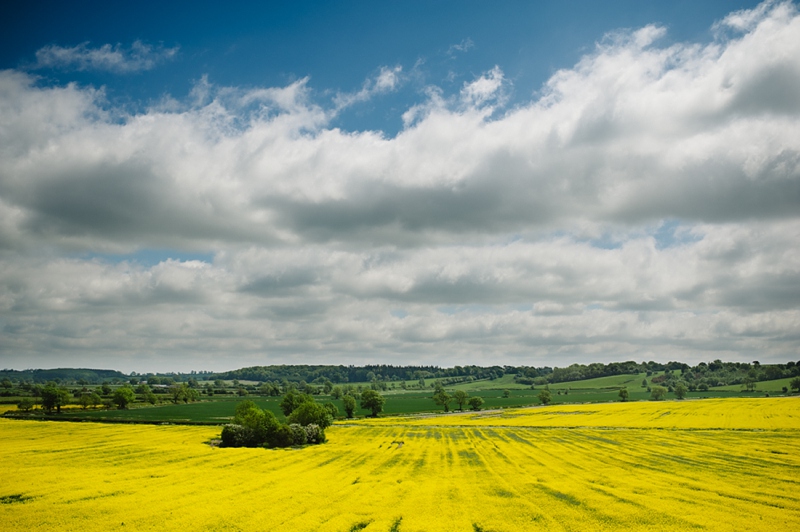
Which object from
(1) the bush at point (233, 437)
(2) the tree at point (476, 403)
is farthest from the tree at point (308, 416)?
(2) the tree at point (476, 403)

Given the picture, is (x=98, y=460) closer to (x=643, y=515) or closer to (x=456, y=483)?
(x=456, y=483)

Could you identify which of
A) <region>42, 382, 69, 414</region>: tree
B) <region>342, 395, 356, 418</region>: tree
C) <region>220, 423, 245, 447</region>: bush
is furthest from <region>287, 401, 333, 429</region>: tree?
<region>42, 382, 69, 414</region>: tree

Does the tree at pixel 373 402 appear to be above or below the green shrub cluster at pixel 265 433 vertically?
below

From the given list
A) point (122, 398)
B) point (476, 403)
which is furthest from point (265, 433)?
point (122, 398)

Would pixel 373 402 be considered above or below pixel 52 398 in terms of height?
below

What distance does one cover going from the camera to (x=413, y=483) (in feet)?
161

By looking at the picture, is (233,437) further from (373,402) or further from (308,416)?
(373,402)

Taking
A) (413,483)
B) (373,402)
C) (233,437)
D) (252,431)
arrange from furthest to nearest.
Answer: (373,402) → (252,431) → (233,437) → (413,483)

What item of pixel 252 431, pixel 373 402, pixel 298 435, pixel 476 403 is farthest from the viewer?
pixel 476 403

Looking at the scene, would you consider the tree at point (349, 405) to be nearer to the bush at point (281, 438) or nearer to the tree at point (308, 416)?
the tree at point (308, 416)

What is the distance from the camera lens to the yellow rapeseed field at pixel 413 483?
114 ft

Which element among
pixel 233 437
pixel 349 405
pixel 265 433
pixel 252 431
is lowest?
pixel 349 405

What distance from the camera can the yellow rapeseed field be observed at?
3475 cm

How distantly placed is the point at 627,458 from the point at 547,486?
26.7 m
